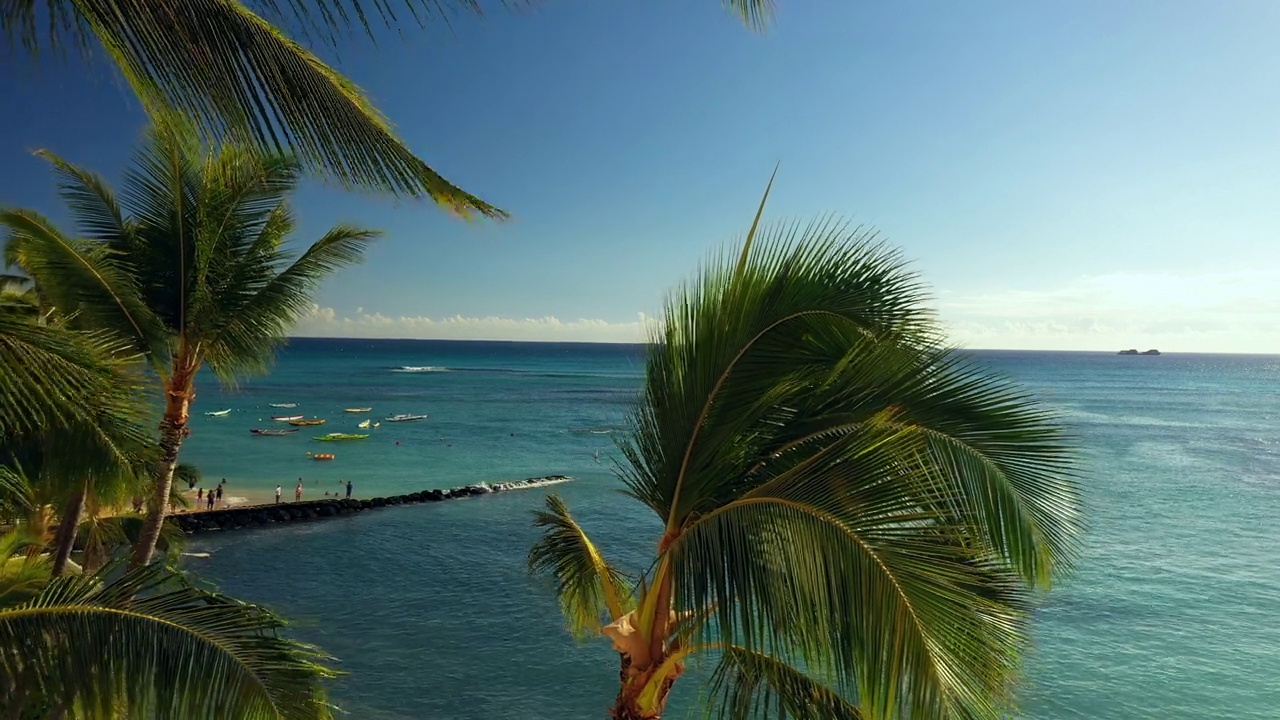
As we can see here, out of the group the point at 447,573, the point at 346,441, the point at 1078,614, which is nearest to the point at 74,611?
the point at 447,573

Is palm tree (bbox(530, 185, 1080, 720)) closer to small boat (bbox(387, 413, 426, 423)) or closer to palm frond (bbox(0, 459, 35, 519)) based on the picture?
palm frond (bbox(0, 459, 35, 519))

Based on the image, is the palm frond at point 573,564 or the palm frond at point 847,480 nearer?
the palm frond at point 847,480

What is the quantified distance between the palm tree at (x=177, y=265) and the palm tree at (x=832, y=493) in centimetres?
625

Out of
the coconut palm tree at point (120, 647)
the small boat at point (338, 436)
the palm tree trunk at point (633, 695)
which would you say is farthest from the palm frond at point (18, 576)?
the small boat at point (338, 436)

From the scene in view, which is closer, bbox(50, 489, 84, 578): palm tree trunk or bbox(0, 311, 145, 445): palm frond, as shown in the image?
bbox(0, 311, 145, 445): palm frond

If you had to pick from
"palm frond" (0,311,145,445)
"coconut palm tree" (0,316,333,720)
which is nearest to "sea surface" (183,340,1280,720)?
"coconut palm tree" (0,316,333,720)

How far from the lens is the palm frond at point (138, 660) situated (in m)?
3.70

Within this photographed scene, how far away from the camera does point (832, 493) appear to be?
11.5 feet

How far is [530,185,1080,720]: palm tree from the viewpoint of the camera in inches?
129

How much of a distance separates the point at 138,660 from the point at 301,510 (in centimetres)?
3051

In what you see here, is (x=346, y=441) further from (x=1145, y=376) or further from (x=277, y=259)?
(x=1145, y=376)

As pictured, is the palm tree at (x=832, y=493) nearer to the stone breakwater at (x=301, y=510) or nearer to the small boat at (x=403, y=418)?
the stone breakwater at (x=301, y=510)

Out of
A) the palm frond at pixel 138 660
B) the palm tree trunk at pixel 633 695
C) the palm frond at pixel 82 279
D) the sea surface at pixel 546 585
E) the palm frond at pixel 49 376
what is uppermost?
the palm frond at pixel 82 279

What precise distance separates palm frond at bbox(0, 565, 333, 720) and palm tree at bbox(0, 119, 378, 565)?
4966 mm
